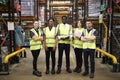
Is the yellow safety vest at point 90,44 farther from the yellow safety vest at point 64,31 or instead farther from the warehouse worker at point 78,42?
the yellow safety vest at point 64,31

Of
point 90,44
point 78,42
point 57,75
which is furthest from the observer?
point 78,42

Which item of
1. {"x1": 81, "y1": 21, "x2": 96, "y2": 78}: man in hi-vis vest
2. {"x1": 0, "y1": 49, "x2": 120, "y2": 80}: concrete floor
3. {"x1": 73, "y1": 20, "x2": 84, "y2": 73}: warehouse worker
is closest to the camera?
{"x1": 81, "y1": 21, "x2": 96, "y2": 78}: man in hi-vis vest

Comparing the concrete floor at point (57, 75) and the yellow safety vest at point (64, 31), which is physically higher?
the yellow safety vest at point (64, 31)

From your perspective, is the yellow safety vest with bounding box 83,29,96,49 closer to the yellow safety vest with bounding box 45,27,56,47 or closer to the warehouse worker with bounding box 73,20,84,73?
the warehouse worker with bounding box 73,20,84,73

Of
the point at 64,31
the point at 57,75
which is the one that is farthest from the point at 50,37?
the point at 57,75

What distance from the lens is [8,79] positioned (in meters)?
10.2

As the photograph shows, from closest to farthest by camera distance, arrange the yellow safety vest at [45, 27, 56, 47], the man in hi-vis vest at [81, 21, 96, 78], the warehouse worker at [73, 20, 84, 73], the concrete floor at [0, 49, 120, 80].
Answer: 1. the man in hi-vis vest at [81, 21, 96, 78]
2. the concrete floor at [0, 49, 120, 80]
3. the yellow safety vest at [45, 27, 56, 47]
4. the warehouse worker at [73, 20, 84, 73]

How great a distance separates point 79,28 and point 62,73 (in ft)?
6.09

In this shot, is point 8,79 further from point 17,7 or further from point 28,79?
point 17,7

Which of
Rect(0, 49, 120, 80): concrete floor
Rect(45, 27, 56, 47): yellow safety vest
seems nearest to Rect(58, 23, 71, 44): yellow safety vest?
Rect(45, 27, 56, 47): yellow safety vest

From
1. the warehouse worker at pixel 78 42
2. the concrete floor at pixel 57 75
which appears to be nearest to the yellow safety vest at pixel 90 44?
the warehouse worker at pixel 78 42

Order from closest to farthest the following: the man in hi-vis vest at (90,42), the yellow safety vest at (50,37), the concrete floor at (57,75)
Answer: the man in hi-vis vest at (90,42), the concrete floor at (57,75), the yellow safety vest at (50,37)

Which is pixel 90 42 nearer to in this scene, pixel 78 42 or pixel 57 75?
pixel 78 42

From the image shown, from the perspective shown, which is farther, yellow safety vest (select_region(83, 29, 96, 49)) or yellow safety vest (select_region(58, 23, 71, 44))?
yellow safety vest (select_region(58, 23, 71, 44))
